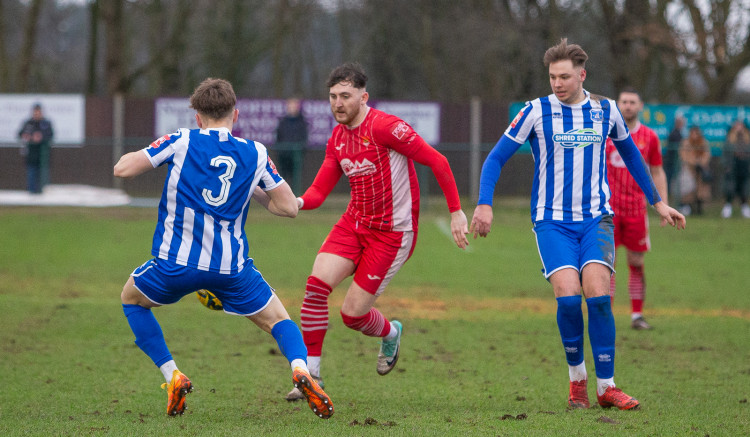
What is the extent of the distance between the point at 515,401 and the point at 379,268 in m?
1.22

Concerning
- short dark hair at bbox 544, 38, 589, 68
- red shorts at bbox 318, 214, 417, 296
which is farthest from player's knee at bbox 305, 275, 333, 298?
short dark hair at bbox 544, 38, 589, 68

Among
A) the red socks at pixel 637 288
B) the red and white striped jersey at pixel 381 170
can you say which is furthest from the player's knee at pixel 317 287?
the red socks at pixel 637 288

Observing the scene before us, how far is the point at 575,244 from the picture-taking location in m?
5.51

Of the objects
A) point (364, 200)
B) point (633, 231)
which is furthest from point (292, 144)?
point (364, 200)

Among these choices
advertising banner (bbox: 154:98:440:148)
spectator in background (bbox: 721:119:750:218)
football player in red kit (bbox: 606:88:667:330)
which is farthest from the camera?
advertising banner (bbox: 154:98:440:148)

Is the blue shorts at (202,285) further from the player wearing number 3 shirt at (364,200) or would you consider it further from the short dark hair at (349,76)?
the short dark hair at (349,76)

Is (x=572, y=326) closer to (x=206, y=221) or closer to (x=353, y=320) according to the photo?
(x=353, y=320)

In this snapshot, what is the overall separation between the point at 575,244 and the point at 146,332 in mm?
2556

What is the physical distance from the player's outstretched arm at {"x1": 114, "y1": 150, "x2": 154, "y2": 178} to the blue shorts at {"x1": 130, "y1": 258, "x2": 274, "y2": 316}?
50 cm

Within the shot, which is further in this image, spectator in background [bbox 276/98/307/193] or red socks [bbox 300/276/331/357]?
spectator in background [bbox 276/98/307/193]

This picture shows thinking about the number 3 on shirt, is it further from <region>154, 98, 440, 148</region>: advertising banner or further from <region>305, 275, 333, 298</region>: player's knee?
<region>154, 98, 440, 148</region>: advertising banner

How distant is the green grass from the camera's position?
4930 millimetres

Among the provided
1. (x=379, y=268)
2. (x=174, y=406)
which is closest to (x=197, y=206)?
(x=174, y=406)

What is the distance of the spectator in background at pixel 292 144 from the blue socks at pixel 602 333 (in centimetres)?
1396
